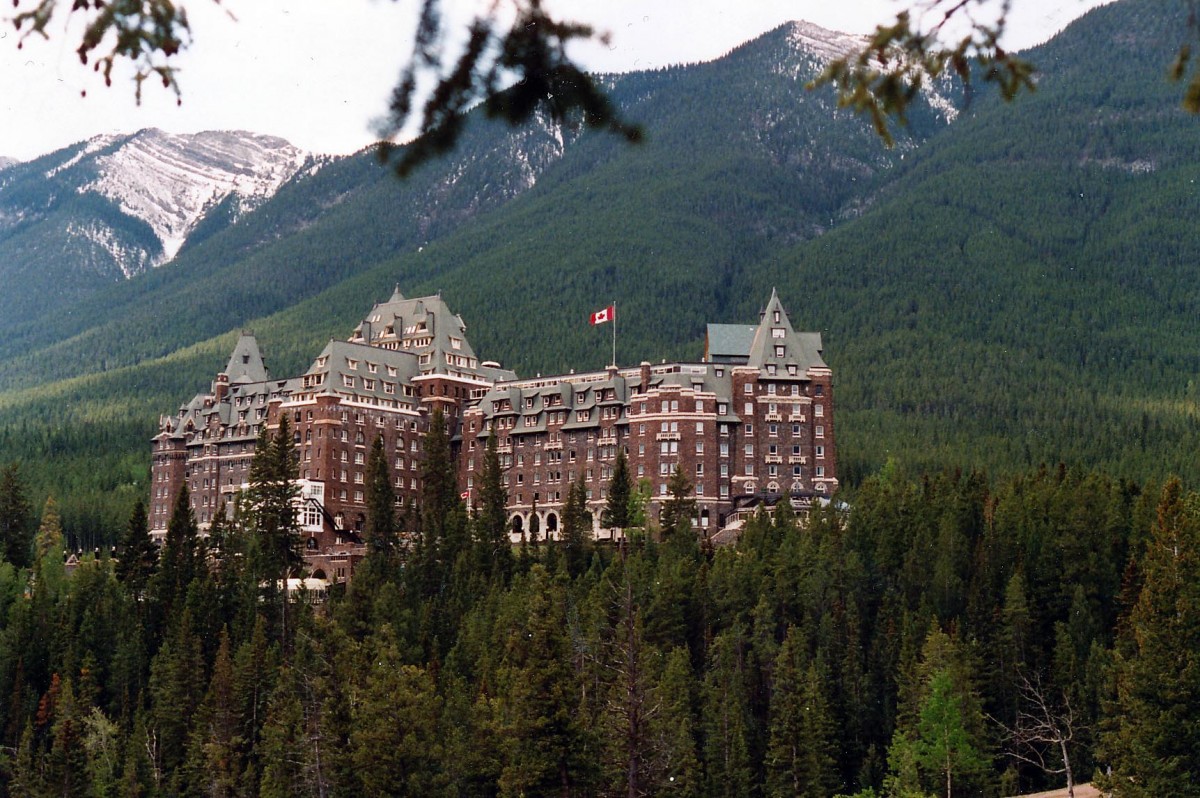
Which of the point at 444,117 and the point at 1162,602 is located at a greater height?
the point at 444,117

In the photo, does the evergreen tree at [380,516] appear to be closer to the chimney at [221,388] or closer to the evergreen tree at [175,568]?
the evergreen tree at [175,568]

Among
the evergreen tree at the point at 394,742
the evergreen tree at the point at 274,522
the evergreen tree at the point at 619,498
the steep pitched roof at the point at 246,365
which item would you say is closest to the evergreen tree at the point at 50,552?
the evergreen tree at the point at 274,522

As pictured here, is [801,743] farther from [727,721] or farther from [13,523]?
[13,523]

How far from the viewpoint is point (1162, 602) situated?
Result: 234 ft

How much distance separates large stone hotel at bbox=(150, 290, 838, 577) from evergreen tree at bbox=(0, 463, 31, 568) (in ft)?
46.3

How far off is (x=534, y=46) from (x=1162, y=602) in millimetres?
63050

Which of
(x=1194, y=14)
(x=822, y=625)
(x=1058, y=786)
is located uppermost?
(x=1194, y=14)

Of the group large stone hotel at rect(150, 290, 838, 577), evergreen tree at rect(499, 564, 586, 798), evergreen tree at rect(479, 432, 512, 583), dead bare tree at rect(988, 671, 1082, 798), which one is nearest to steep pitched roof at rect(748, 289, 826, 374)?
large stone hotel at rect(150, 290, 838, 577)

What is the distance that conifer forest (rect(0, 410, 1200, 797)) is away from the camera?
3174 inches

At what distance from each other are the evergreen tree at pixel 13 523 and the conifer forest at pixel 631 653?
28.0 ft

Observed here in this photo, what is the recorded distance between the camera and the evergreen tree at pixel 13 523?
158m

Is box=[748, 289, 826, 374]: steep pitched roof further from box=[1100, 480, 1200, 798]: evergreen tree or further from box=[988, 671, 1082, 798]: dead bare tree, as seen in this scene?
box=[1100, 480, 1200, 798]: evergreen tree

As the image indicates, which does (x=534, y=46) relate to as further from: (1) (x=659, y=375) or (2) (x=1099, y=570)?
(1) (x=659, y=375)

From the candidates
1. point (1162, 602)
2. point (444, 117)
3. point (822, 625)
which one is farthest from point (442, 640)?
point (444, 117)
